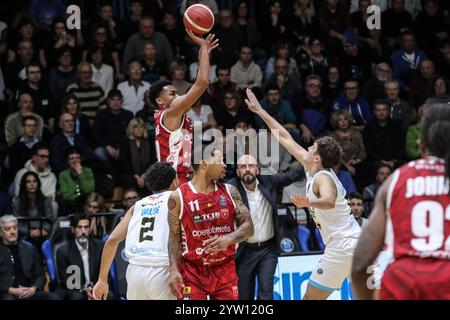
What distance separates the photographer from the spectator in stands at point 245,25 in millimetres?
15711

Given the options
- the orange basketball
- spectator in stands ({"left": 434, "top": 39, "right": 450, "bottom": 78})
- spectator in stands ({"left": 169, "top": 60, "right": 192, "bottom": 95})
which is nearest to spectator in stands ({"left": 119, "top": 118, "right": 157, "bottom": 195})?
spectator in stands ({"left": 169, "top": 60, "right": 192, "bottom": 95})

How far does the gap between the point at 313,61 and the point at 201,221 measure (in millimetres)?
7201

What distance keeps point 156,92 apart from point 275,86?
199 inches

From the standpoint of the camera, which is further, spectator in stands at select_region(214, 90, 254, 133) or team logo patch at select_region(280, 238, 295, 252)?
spectator in stands at select_region(214, 90, 254, 133)

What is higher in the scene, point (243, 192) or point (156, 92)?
point (156, 92)

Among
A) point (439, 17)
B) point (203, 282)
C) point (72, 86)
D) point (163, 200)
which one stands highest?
point (439, 17)

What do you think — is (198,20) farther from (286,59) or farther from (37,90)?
(286,59)

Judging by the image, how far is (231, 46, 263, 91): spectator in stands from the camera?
48.6 ft

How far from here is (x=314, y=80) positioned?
1448cm

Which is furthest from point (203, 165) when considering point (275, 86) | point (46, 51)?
point (46, 51)

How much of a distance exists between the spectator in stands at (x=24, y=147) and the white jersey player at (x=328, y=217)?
16.2 ft

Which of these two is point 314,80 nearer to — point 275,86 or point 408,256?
point 275,86

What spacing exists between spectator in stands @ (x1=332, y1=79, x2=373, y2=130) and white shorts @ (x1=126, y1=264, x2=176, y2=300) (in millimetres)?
6409

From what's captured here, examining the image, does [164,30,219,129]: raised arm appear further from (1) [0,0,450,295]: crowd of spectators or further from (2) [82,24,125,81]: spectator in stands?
(2) [82,24,125,81]: spectator in stands
